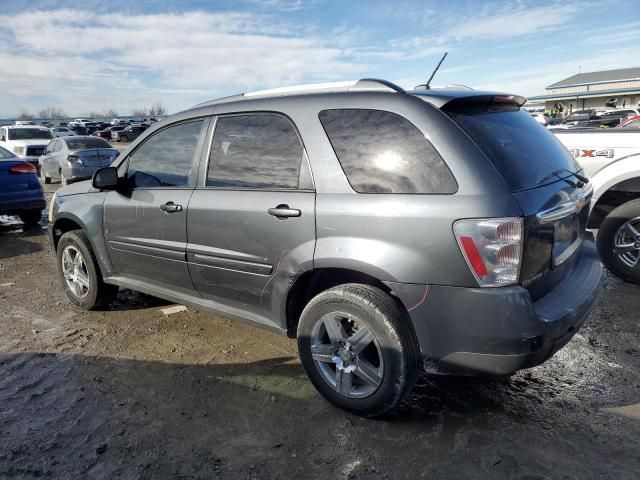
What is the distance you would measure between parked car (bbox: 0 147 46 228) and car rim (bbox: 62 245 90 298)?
4449 millimetres

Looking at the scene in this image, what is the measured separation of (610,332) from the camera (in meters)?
4.02

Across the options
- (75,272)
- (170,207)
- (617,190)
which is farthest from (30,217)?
(617,190)

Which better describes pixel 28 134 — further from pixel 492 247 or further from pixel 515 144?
pixel 492 247

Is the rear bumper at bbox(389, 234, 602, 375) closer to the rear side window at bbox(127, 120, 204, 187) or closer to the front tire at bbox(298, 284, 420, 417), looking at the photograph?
the front tire at bbox(298, 284, 420, 417)

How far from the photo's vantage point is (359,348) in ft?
9.12

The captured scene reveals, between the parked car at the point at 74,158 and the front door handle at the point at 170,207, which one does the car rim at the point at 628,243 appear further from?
the parked car at the point at 74,158

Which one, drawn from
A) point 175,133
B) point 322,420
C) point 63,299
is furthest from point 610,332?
point 63,299

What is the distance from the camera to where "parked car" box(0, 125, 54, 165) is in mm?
17062

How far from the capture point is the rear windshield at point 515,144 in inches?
100

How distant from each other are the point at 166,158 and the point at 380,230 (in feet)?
6.67

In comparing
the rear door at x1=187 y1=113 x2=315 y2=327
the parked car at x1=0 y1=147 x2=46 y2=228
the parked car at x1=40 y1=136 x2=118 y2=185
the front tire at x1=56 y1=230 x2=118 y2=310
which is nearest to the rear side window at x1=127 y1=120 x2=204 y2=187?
the rear door at x1=187 y1=113 x2=315 y2=327

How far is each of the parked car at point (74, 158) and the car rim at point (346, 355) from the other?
1224 cm

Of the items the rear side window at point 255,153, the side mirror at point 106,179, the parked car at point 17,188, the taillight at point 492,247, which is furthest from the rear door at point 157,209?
the parked car at point 17,188

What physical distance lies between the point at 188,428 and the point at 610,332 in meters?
3.36
